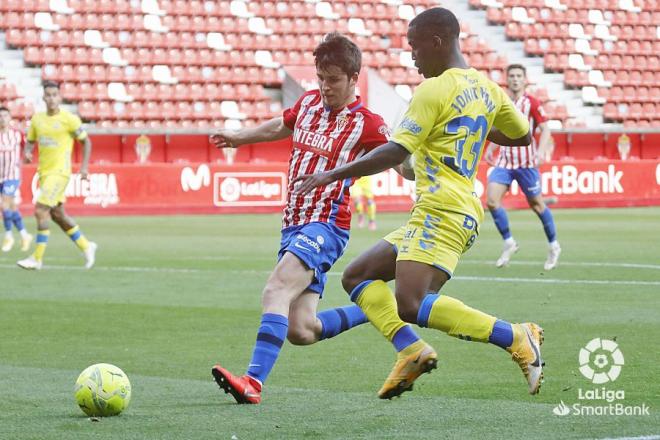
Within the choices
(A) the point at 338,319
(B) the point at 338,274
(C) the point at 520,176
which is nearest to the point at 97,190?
(B) the point at 338,274

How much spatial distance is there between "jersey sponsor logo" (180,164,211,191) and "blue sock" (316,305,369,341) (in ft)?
68.2

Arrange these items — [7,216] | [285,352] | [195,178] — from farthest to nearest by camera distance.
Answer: [195,178]
[7,216]
[285,352]

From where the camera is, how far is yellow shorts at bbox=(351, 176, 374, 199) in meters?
23.9

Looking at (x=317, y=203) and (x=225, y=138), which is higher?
(x=225, y=138)

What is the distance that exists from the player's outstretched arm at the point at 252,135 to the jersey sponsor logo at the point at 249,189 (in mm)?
20918

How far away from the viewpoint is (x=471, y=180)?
616cm

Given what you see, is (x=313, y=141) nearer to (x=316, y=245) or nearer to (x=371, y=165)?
(x=316, y=245)

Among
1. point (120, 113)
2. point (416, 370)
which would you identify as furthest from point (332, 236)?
point (120, 113)

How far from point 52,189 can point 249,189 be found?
13.1 metres

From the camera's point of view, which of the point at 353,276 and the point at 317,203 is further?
the point at 317,203

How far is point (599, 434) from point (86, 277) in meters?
9.63

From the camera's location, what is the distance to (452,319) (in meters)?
6.01

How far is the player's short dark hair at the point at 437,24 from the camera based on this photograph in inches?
236

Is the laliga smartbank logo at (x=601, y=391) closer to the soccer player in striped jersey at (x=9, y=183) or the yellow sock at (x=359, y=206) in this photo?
the soccer player in striped jersey at (x=9, y=183)
